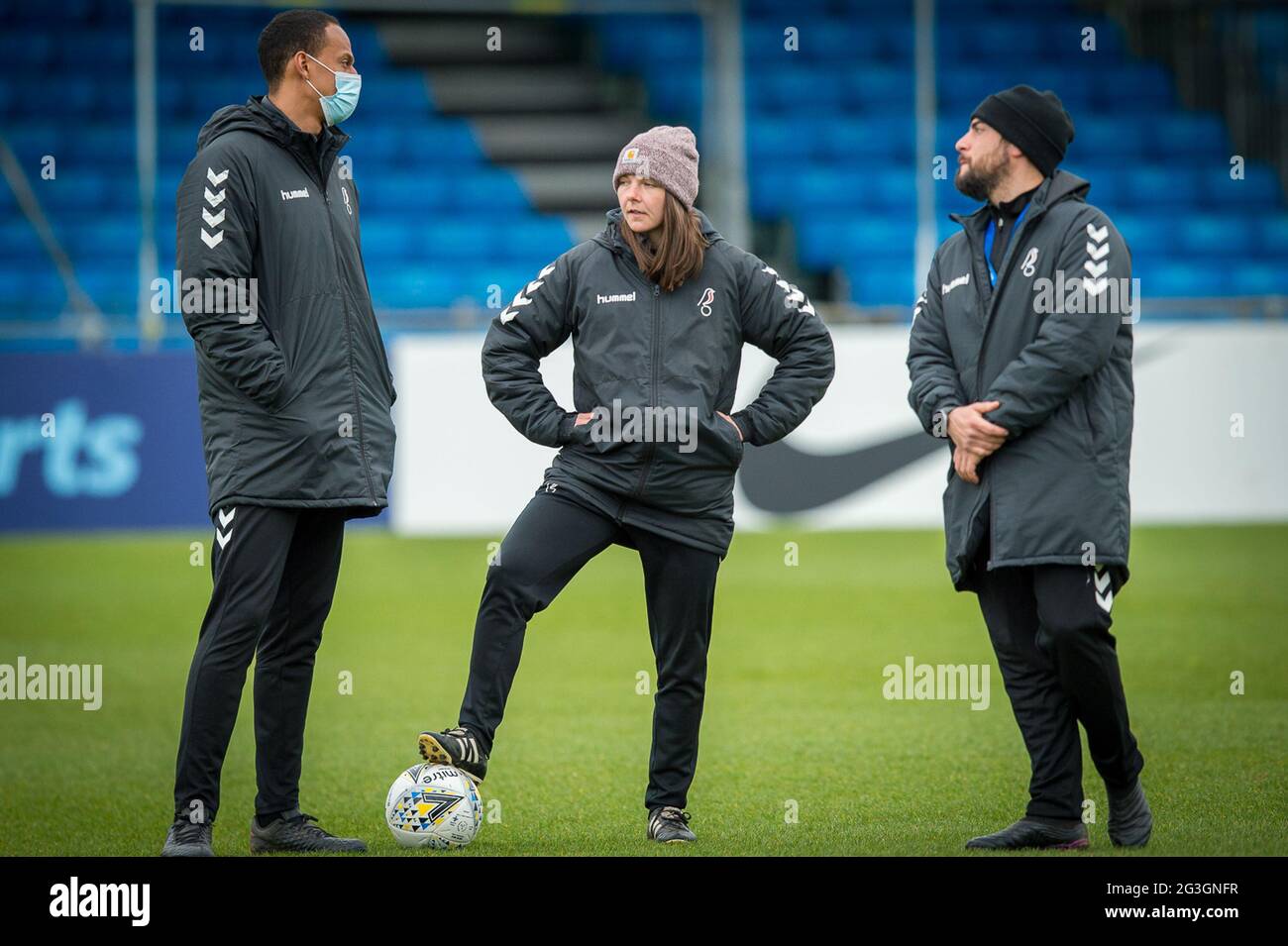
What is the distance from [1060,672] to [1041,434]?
635mm

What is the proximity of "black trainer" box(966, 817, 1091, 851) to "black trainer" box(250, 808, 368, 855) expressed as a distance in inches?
67.6

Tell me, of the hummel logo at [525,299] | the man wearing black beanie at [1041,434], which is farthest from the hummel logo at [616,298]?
the man wearing black beanie at [1041,434]

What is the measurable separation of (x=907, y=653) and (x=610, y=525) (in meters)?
3.85

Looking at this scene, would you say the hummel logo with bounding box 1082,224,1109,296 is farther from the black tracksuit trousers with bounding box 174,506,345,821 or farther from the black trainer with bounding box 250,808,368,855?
the black trainer with bounding box 250,808,368,855

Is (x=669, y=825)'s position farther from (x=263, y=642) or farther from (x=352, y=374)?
(x=352, y=374)

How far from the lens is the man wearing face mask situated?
467 cm

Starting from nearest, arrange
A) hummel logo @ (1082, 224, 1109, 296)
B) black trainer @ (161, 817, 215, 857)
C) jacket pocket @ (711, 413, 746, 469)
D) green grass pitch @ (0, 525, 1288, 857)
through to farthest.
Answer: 1. black trainer @ (161, 817, 215, 857)
2. hummel logo @ (1082, 224, 1109, 296)
3. jacket pocket @ (711, 413, 746, 469)
4. green grass pitch @ (0, 525, 1288, 857)

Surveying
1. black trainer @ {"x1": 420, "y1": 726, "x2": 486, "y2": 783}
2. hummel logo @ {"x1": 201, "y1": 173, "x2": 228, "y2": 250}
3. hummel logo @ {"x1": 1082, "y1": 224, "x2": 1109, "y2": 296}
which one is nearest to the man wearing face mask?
hummel logo @ {"x1": 201, "y1": 173, "x2": 228, "y2": 250}

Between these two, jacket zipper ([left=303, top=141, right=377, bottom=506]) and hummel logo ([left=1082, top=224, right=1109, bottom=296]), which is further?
jacket zipper ([left=303, top=141, right=377, bottom=506])

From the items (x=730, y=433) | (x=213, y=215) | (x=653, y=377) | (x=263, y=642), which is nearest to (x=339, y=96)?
(x=213, y=215)
